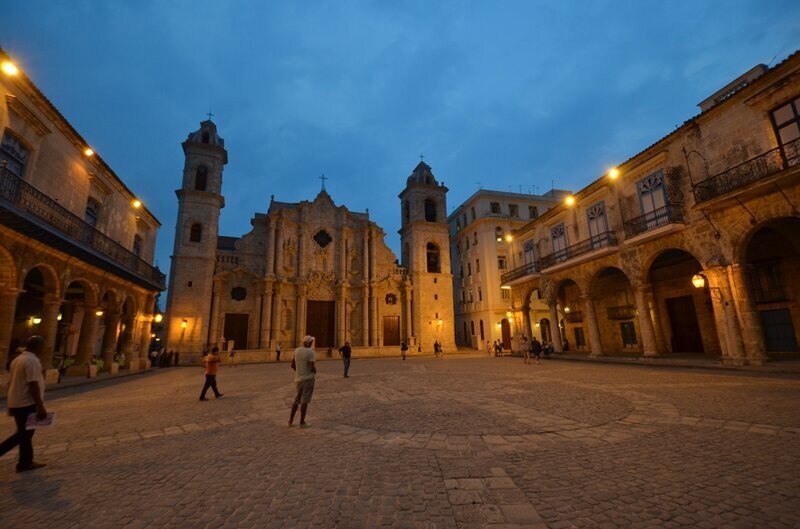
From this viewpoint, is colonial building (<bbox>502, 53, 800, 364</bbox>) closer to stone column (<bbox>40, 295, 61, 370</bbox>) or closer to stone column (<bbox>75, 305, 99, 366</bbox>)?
stone column (<bbox>40, 295, 61, 370</bbox>)

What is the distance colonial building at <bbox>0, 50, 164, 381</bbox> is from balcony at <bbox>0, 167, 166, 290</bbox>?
33 mm

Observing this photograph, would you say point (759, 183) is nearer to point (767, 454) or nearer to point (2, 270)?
point (767, 454)

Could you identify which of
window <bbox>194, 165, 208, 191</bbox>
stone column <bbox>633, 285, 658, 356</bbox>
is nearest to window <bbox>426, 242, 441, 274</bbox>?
stone column <bbox>633, 285, 658, 356</bbox>

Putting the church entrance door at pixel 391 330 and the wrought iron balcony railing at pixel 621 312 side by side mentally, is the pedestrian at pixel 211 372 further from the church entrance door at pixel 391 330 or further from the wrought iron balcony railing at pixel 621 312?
the church entrance door at pixel 391 330

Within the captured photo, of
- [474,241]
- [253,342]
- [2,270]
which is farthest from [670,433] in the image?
[474,241]

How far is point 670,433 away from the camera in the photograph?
529 centimetres

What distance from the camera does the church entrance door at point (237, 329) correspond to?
29.3 metres

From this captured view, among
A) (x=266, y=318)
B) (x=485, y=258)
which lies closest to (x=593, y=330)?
(x=485, y=258)

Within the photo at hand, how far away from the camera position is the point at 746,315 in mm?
12375

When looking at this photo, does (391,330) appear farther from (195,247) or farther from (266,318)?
(195,247)

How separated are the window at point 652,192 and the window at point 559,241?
544cm

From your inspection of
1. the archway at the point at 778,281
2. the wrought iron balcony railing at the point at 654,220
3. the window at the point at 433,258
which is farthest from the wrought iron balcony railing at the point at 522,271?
the window at the point at 433,258

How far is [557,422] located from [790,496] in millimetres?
3059

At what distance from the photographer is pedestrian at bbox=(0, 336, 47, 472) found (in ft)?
14.8
